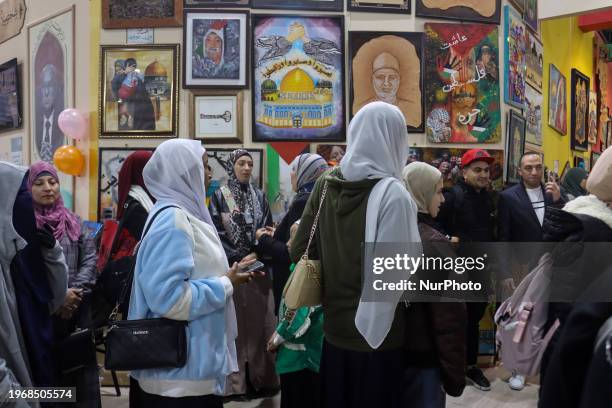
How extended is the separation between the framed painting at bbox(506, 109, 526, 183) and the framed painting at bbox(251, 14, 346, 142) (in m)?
1.64

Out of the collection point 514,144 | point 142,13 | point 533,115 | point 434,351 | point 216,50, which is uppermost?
point 142,13

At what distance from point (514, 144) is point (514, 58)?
0.84 metres

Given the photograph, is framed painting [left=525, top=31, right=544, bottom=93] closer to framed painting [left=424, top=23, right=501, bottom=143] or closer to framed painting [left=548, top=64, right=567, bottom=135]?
framed painting [left=548, top=64, right=567, bottom=135]

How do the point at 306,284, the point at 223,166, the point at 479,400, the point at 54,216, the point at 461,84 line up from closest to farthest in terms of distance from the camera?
the point at 306,284, the point at 54,216, the point at 479,400, the point at 223,166, the point at 461,84

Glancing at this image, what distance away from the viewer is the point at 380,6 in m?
4.26

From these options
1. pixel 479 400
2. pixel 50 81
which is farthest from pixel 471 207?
pixel 50 81

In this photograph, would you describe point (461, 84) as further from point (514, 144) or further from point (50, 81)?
point (50, 81)

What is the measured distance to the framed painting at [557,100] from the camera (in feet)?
19.1

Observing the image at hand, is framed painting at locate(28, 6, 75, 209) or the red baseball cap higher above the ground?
framed painting at locate(28, 6, 75, 209)

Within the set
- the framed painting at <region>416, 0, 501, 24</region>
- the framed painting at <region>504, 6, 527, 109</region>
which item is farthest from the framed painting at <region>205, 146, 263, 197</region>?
the framed painting at <region>504, 6, 527, 109</region>

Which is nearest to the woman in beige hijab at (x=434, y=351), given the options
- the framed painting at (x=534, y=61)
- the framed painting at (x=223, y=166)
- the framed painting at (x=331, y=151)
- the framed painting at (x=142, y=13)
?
the framed painting at (x=331, y=151)

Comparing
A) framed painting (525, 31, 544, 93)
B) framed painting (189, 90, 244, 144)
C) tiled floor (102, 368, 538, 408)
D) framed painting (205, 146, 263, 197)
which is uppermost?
framed painting (525, 31, 544, 93)

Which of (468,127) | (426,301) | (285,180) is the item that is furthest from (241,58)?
(426,301)

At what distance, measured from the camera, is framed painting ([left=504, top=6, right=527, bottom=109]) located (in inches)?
181
